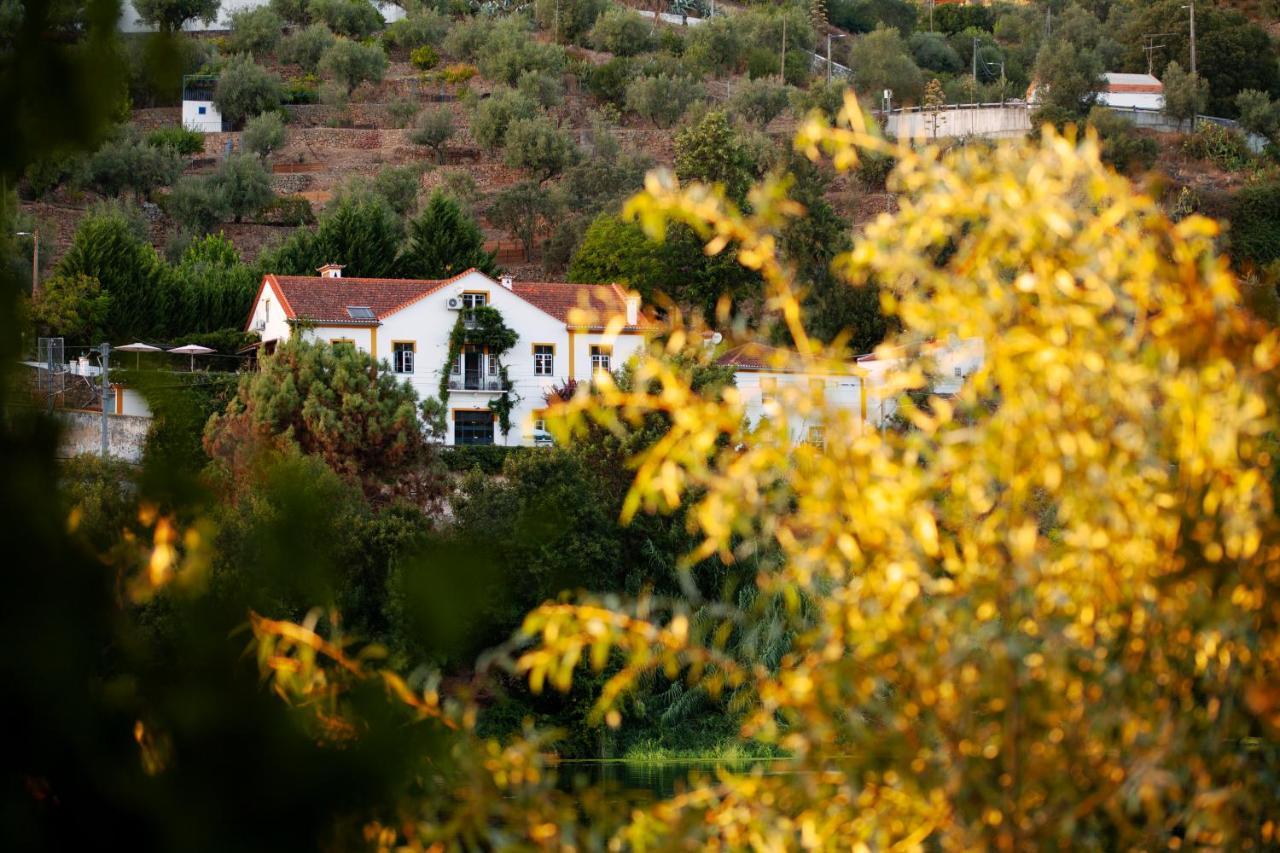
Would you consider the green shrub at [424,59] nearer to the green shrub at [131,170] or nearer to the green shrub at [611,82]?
the green shrub at [611,82]

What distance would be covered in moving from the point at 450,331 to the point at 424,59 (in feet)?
138

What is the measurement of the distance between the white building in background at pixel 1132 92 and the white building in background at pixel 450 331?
112 ft

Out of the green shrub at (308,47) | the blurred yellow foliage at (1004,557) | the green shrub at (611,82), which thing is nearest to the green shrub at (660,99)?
the green shrub at (611,82)

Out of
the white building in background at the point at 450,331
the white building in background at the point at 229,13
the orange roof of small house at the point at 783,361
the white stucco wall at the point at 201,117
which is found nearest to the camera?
the orange roof of small house at the point at 783,361

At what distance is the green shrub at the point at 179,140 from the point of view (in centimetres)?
6216

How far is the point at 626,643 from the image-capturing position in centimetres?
346

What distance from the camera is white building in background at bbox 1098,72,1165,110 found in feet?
217

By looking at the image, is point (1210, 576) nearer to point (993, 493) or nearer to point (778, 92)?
point (993, 493)

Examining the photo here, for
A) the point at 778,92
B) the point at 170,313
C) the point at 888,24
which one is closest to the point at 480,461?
the point at 170,313

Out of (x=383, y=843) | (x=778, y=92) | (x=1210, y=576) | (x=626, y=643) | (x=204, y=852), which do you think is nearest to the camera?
(x=204, y=852)

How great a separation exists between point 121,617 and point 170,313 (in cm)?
3898

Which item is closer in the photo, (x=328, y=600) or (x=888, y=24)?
(x=328, y=600)

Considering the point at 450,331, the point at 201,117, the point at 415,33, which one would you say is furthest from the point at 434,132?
the point at 450,331

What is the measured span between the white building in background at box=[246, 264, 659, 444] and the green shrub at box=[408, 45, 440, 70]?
1588 inches
